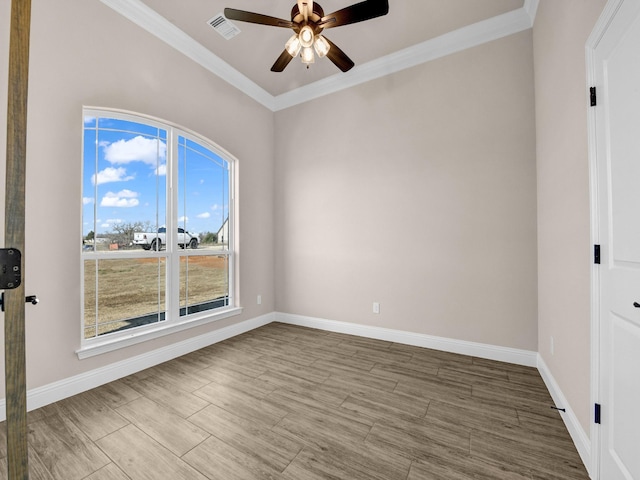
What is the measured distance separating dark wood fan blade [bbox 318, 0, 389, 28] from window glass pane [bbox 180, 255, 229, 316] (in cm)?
270

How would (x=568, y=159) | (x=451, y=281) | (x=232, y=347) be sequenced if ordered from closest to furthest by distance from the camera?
(x=568, y=159), (x=451, y=281), (x=232, y=347)

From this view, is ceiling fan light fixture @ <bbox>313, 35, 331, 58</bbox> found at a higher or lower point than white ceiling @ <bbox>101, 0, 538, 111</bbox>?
lower

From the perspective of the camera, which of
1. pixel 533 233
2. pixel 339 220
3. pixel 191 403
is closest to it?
pixel 191 403

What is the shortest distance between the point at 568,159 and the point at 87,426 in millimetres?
3612

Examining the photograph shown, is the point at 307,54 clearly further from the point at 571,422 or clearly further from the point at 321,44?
the point at 571,422

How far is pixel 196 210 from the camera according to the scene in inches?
130

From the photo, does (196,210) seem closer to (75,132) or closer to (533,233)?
(75,132)

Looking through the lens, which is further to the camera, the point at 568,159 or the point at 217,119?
the point at 217,119

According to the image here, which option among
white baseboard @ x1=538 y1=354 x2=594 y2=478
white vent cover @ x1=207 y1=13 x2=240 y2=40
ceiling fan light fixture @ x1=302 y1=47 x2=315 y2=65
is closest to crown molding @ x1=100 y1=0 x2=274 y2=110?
white vent cover @ x1=207 y1=13 x2=240 y2=40

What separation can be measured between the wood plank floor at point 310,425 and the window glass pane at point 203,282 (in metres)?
0.68

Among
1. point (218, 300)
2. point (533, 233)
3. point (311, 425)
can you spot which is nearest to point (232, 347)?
point (218, 300)

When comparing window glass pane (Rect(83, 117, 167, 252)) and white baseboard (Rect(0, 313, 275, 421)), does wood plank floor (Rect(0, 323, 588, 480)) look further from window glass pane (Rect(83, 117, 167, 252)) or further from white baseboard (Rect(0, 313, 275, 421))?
window glass pane (Rect(83, 117, 167, 252))

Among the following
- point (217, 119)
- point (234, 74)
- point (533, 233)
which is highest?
point (234, 74)

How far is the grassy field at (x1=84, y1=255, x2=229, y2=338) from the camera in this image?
2428 mm
